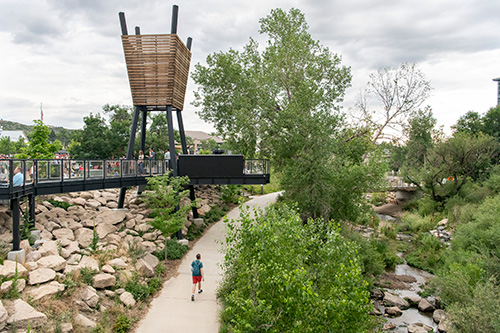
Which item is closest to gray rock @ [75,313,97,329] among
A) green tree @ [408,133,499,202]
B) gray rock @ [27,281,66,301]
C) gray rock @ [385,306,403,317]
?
gray rock @ [27,281,66,301]

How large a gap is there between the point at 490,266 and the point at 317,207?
9.73 meters

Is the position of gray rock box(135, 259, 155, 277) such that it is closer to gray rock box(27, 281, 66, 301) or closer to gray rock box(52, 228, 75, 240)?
gray rock box(52, 228, 75, 240)

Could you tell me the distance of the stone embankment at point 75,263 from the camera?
991cm

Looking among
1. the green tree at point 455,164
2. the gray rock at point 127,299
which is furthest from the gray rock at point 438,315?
the green tree at point 455,164

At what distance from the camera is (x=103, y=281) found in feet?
40.0

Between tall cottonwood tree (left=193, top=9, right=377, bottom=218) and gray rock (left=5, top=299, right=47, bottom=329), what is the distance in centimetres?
1572

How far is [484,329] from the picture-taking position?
36.4 feet

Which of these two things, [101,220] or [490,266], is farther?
[101,220]

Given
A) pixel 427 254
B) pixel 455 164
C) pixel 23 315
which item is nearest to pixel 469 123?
pixel 455 164

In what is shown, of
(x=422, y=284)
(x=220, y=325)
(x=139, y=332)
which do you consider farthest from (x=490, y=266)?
(x=139, y=332)

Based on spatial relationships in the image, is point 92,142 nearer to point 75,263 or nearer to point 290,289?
point 75,263

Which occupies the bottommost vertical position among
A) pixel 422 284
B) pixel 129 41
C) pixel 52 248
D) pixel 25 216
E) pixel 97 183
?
pixel 422 284

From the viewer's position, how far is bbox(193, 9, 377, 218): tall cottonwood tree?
21672 millimetres

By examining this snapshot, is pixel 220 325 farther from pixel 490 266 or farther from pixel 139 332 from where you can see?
pixel 490 266
